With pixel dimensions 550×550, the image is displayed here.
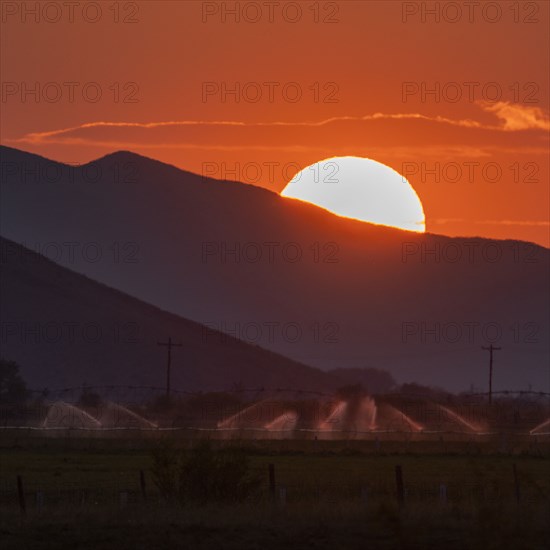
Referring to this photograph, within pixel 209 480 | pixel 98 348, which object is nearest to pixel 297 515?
pixel 209 480

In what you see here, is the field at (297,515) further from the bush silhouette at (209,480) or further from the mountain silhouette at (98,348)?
the mountain silhouette at (98,348)

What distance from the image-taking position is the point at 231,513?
85.9 feet

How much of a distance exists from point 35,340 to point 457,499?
142 metres

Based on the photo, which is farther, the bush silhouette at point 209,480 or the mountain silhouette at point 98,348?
the mountain silhouette at point 98,348

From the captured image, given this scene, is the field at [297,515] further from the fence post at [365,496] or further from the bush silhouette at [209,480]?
the bush silhouette at [209,480]

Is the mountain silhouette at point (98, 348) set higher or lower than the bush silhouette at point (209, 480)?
higher

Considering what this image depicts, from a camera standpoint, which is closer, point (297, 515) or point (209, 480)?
point (297, 515)

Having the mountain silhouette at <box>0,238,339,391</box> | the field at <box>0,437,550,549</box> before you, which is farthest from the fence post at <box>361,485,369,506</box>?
the mountain silhouette at <box>0,238,339,391</box>

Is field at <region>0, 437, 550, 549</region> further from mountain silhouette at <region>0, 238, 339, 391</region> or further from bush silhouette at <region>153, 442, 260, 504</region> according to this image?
mountain silhouette at <region>0, 238, 339, 391</region>

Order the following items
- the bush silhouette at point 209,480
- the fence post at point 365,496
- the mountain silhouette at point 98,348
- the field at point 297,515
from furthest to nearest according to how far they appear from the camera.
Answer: the mountain silhouette at point 98,348, the bush silhouette at point 209,480, the fence post at point 365,496, the field at point 297,515

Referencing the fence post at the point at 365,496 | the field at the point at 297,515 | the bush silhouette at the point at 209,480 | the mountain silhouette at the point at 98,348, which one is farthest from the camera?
the mountain silhouette at the point at 98,348

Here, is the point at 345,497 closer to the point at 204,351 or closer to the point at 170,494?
the point at 170,494

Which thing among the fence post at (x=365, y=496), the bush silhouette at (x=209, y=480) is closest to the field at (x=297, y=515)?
the fence post at (x=365, y=496)

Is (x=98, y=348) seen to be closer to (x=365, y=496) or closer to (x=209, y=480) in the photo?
(x=209, y=480)
